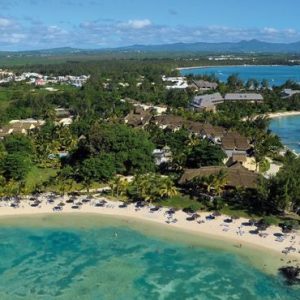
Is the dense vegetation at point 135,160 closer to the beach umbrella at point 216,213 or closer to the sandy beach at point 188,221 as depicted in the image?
the beach umbrella at point 216,213

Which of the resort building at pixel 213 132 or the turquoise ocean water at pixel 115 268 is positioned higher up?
the resort building at pixel 213 132

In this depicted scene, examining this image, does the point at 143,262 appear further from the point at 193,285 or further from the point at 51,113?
the point at 51,113

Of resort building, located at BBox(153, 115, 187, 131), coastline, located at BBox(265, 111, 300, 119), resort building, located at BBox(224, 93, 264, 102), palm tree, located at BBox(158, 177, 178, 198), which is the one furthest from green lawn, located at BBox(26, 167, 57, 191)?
resort building, located at BBox(224, 93, 264, 102)

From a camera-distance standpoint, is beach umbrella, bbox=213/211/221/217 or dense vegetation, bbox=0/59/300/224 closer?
beach umbrella, bbox=213/211/221/217

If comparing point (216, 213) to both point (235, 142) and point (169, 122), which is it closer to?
point (235, 142)

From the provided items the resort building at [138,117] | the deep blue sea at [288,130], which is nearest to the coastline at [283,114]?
the deep blue sea at [288,130]

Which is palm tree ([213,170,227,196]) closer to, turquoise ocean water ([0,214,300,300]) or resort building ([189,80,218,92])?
turquoise ocean water ([0,214,300,300])

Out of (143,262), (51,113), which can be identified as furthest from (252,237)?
(51,113)

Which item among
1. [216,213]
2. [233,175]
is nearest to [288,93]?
[233,175]
